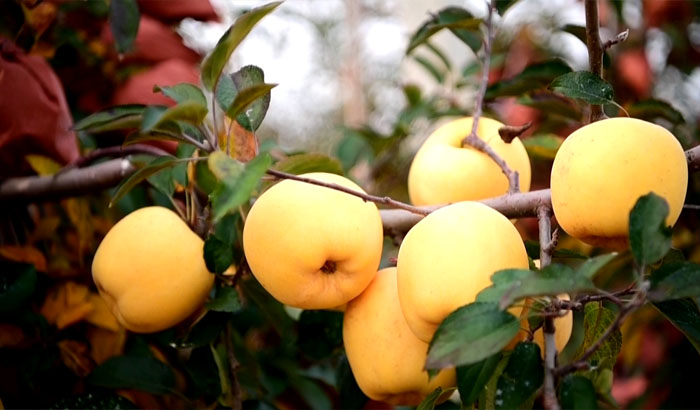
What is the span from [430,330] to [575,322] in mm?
728

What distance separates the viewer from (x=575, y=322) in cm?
108

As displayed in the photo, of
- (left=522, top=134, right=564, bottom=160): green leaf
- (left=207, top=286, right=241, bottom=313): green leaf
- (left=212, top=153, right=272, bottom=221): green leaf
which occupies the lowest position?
(left=207, top=286, right=241, bottom=313): green leaf

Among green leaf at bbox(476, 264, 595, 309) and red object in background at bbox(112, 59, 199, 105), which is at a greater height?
green leaf at bbox(476, 264, 595, 309)

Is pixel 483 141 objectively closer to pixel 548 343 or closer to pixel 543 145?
pixel 543 145

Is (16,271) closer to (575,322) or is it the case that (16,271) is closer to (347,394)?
(347,394)

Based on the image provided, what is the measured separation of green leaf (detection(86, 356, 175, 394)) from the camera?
2.07ft

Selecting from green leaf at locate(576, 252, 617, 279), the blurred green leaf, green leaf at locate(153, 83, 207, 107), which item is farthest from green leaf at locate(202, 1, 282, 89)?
the blurred green leaf

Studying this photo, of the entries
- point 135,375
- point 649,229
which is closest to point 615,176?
point 649,229

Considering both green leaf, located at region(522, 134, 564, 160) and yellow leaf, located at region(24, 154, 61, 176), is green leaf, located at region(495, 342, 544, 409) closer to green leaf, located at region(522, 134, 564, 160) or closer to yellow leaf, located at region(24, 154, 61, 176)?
green leaf, located at region(522, 134, 564, 160)

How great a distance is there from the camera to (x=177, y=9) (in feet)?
3.24

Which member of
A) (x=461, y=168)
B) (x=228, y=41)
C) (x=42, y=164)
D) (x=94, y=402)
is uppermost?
(x=228, y=41)

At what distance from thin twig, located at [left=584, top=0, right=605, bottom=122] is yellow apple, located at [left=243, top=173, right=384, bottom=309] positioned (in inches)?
6.8

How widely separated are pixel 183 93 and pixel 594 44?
0.93 ft

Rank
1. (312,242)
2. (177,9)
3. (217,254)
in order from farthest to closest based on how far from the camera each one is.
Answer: (177,9), (217,254), (312,242)
